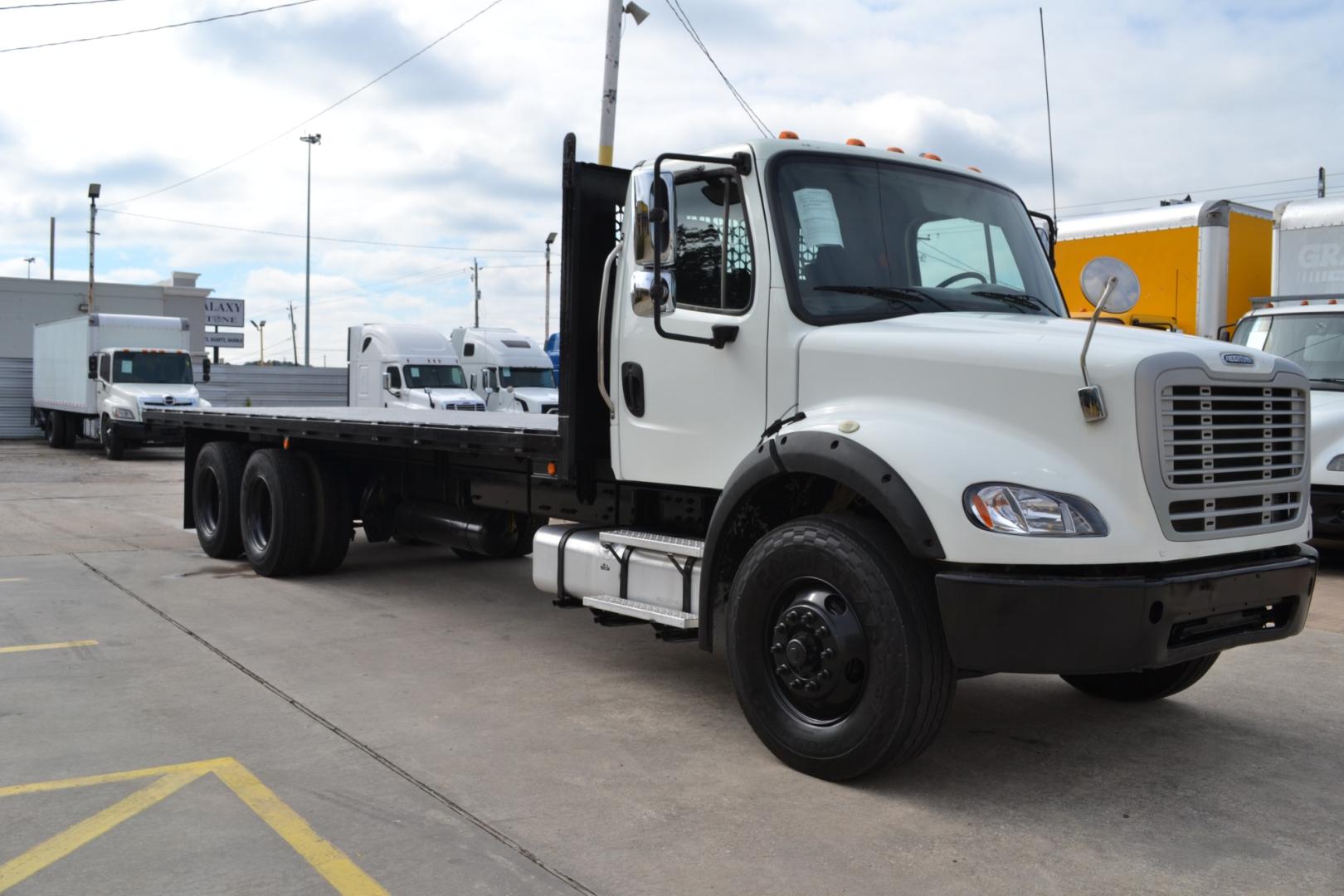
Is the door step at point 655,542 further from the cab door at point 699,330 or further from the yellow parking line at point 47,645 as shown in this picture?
the yellow parking line at point 47,645

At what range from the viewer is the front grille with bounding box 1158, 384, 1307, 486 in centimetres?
423

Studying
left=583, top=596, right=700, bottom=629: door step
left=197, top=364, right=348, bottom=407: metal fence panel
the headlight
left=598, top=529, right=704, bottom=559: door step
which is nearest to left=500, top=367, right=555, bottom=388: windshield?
left=197, top=364, right=348, bottom=407: metal fence panel

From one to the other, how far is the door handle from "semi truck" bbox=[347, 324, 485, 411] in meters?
20.6

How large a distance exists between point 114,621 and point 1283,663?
715 cm

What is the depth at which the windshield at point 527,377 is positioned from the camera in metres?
28.4

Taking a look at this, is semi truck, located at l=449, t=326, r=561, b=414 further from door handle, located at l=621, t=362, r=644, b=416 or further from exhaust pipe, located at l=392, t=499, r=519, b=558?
door handle, located at l=621, t=362, r=644, b=416

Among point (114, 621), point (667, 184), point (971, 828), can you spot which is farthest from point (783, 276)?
point (114, 621)

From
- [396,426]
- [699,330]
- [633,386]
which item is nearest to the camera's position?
[699,330]

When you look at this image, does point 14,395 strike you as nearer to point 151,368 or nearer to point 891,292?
point 151,368

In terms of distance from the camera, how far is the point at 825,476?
4.62 meters

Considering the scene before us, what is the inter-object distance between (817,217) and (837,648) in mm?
1921

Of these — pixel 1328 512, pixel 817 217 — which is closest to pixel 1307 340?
pixel 1328 512

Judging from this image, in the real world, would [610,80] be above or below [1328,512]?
above

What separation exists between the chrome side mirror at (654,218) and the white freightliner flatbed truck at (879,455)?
14mm
